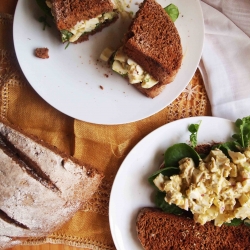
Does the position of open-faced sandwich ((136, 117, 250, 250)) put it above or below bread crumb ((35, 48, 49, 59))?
below

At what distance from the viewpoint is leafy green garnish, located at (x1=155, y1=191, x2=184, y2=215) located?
2.94 m

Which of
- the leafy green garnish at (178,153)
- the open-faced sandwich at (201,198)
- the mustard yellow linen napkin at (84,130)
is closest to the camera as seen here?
the open-faced sandwich at (201,198)

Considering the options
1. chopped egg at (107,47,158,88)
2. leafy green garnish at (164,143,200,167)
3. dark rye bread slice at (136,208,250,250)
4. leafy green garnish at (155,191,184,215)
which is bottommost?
dark rye bread slice at (136,208,250,250)

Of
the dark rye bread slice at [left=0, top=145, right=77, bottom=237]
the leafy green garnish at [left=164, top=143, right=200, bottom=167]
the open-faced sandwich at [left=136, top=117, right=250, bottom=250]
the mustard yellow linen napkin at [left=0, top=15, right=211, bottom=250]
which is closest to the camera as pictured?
the dark rye bread slice at [left=0, top=145, right=77, bottom=237]

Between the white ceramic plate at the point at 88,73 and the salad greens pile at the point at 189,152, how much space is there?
0.31 meters

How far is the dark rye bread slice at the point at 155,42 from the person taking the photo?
281cm

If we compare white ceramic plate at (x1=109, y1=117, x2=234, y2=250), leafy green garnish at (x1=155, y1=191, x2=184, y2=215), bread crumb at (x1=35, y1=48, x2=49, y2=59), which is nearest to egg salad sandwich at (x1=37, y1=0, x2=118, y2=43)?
bread crumb at (x1=35, y1=48, x2=49, y2=59)

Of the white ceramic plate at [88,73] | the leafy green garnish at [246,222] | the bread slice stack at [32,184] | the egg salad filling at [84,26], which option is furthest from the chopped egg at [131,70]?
the leafy green garnish at [246,222]

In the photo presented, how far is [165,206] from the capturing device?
116 inches

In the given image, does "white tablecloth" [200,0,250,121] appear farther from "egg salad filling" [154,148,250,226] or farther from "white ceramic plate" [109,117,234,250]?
"egg salad filling" [154,148,250,226]

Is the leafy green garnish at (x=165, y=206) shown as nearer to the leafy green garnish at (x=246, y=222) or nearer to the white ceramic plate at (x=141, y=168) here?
the white ceramic plate at (x=141, y=168)

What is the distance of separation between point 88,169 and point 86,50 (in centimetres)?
86

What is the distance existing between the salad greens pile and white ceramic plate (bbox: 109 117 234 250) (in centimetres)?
7

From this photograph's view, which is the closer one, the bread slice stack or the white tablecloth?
the bread slice stack
